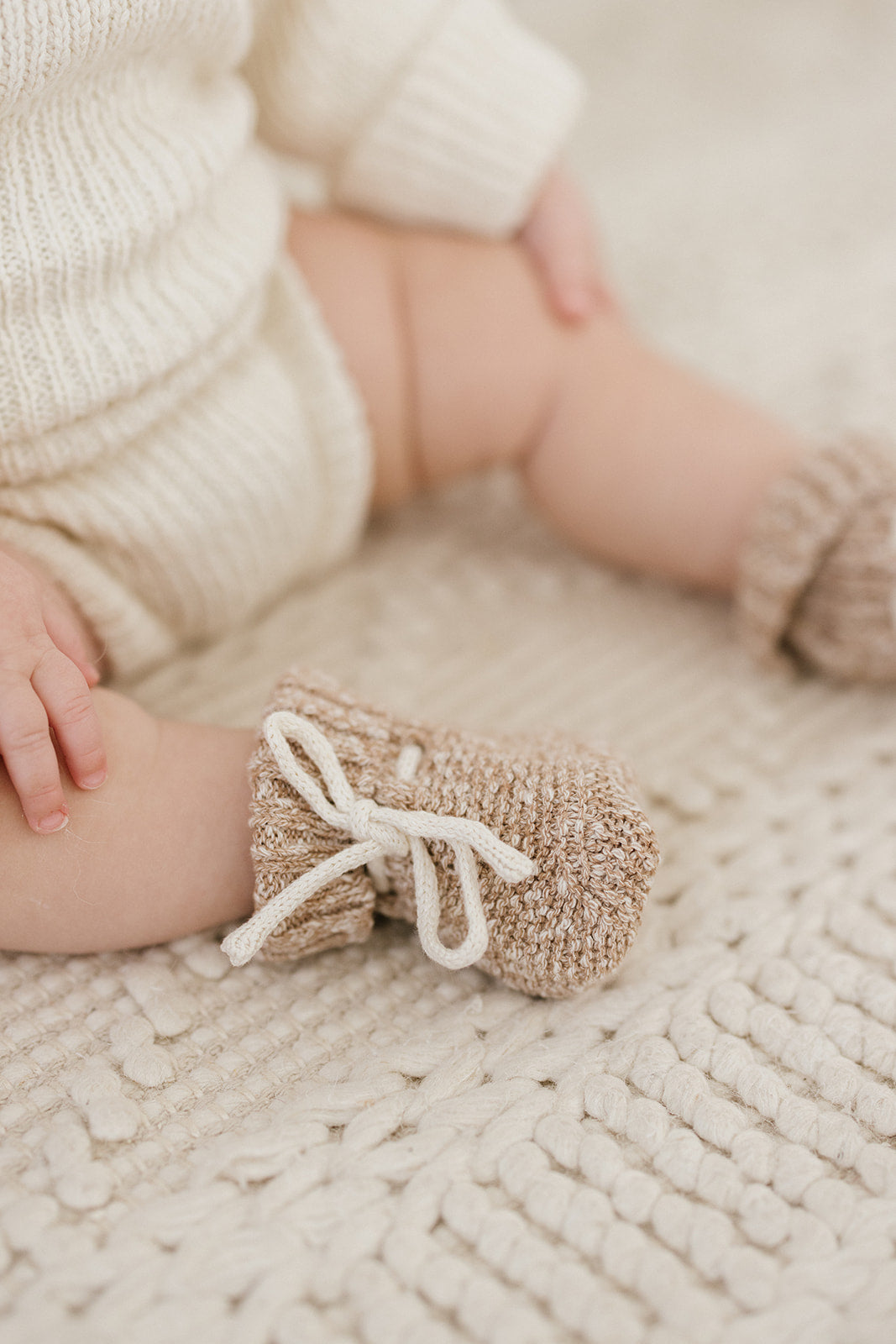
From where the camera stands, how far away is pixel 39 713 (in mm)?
534

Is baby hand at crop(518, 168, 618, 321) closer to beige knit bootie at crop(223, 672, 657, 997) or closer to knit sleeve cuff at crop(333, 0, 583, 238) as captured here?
knit sleeve cuff at crop(333, 0, 583, 238)

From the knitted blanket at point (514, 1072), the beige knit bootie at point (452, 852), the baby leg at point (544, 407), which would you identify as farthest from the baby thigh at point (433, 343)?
the beige knit bootie at point (452, 852)

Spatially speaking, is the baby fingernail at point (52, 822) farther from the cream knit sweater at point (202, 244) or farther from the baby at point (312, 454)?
the cream knit sweater at point (202, 244)

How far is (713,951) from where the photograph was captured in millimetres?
595

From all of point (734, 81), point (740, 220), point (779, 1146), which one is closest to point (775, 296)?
point (740, 220)

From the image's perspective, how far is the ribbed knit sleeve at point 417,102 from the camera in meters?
0.80

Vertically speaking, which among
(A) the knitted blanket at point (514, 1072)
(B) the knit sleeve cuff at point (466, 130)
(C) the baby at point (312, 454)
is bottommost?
(A) the knitted blanket at point (514, 1072)

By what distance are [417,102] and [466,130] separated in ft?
0.14

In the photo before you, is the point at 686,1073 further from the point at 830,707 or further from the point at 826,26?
the point at 826,26

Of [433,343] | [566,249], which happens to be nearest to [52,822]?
[433,343]

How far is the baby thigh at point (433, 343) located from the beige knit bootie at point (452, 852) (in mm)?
327

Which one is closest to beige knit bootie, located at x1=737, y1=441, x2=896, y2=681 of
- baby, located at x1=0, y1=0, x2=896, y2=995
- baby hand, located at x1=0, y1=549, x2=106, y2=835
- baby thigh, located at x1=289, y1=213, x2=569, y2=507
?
baby, located at x1=0, y1=0, x2=896, y2=995

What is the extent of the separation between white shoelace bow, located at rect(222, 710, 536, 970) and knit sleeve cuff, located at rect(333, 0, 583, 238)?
1.64 ft

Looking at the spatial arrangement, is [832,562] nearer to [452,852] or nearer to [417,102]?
[452,852]
